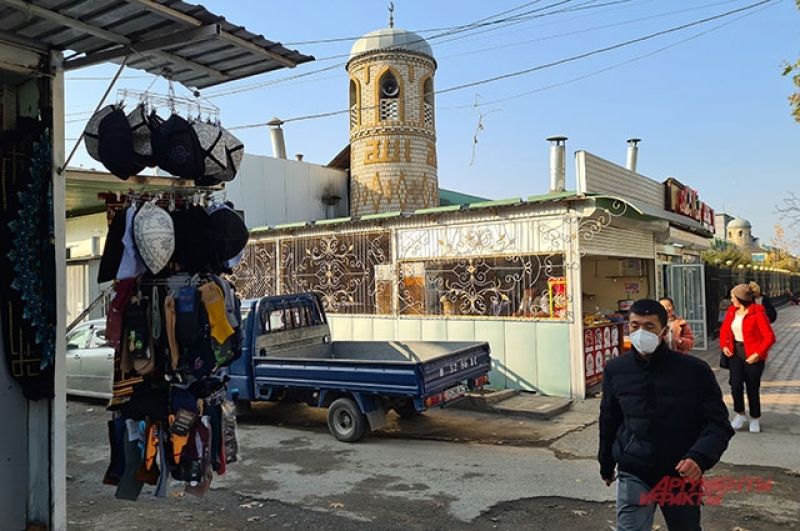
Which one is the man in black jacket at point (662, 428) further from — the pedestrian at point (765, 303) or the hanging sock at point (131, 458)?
the pedestrian at point (765, 303)

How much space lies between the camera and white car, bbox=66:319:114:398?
34.3 ft

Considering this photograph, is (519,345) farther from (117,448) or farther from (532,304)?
(117,448)

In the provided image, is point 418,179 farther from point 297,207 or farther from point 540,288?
point 540,288

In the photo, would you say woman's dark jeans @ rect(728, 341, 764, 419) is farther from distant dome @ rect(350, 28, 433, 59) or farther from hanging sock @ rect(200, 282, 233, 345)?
distant dome @ rect(350, 28, 433, 59)

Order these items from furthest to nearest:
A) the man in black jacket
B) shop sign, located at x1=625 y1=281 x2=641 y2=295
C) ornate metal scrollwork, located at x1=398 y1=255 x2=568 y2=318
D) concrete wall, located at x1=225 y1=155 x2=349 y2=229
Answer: concrete wall, located at x1=225 y1=155 x2=349 y2=229, shop sign, located at x1=625 y1=281 x2=641 y2=295, ornate metal scrollwork, located at x1=398 y1=255 x2=568 y2=318, the man in black jacket

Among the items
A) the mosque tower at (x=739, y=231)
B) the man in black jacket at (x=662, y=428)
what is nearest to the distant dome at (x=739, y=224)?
the mosque tower at (x=739, y=231)

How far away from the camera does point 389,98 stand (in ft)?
70.9

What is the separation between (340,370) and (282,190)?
13.2 meters

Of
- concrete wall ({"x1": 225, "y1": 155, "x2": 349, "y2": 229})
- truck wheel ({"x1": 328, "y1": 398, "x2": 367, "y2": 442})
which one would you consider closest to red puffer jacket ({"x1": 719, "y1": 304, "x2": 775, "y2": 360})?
truck wheel ({"x1": 328, "y1": 398, "x2": 367, "y2": 442})

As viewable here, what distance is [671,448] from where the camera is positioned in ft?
10.8

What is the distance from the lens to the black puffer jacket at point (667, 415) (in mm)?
3232

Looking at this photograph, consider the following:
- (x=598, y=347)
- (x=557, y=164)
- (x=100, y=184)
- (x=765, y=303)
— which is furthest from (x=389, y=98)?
(x=100, y=184)

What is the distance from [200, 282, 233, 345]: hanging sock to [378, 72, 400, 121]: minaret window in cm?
1835

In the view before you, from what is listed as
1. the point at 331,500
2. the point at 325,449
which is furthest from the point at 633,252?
the point at 331,500
